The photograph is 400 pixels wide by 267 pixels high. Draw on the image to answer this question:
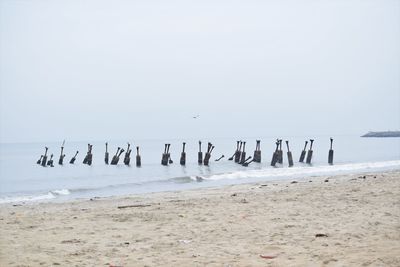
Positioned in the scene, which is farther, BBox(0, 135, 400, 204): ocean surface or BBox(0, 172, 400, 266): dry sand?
BBox(0, 135, 400, 204): ocean surface

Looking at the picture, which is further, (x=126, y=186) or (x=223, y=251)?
(x=126, y=186)

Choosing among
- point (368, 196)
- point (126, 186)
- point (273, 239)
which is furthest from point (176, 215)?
point (126, 186)

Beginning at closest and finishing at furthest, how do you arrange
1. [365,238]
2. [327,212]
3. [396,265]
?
[396,265], [365,238], [327,212]

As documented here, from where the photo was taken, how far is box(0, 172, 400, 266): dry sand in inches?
277

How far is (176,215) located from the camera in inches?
461

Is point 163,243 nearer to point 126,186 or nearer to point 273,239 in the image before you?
point 273,239

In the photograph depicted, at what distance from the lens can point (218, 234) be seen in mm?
9062

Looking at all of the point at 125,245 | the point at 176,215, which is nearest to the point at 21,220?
the point at 176,215

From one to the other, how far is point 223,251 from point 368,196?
7.88 metres

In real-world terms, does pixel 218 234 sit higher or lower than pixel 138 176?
higher

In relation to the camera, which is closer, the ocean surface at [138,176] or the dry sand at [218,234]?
the dry sand at [218,234]

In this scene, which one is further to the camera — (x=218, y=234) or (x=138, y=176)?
(x=138, y=176)

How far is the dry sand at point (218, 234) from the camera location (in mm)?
7031

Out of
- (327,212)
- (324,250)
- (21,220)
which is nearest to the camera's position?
(324,250)
